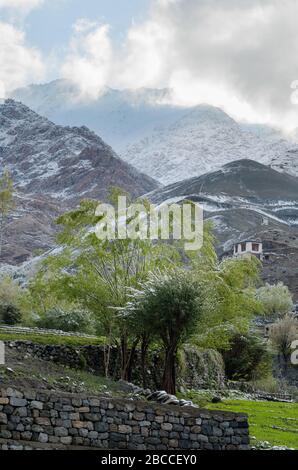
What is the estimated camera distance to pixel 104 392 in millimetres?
20859

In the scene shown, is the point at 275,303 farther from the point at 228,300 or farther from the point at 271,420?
the point at 271,420

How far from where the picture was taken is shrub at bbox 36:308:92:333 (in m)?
40.3

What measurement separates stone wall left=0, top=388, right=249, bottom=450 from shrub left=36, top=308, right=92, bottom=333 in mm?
24501

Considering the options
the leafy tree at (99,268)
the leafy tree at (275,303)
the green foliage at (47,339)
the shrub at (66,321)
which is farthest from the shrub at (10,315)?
the leafy tree at (275,303)

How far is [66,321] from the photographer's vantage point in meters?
40.8

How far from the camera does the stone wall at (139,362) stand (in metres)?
27.7

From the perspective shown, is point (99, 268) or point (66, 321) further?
point (66, 321)

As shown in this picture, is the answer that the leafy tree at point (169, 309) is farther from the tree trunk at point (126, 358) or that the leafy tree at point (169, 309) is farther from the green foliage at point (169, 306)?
the tree trunk at point (126, 358)

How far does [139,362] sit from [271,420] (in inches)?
373

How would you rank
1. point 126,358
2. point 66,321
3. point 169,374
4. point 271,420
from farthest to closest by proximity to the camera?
point 66,321, point 126,358, point 169,374, point 271,420

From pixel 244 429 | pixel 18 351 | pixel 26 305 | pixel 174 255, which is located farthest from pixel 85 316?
pixel 244 429

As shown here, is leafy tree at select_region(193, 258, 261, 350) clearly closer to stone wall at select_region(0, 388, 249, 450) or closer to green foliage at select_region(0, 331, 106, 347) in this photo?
green foliage at select_region(0, 331, 106, 347)

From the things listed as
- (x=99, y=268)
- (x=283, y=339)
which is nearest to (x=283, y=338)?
(x=283, y=339)

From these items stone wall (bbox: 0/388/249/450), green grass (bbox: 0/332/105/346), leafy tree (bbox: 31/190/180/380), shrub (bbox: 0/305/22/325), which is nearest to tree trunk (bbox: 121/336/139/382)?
leafy tree (bbox: 31/190/180/380)
